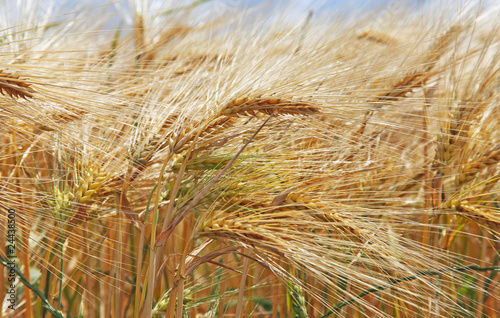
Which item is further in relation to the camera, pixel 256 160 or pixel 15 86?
pixel 256 160

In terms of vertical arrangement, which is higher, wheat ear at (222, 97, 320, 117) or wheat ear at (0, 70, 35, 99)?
wheat ear at (0, 70, 35, 99)

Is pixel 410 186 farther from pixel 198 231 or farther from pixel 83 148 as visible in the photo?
pixel 83 148

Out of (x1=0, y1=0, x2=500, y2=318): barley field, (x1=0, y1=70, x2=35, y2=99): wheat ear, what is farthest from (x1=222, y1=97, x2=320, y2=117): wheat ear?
(x1=0, y1=70, x2=35, y2=99): wheat ear

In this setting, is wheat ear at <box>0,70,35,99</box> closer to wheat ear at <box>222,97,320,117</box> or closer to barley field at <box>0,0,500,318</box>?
barley field at <box>0,0,500,318</box>

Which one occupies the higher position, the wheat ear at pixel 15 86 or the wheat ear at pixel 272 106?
the wheat ear at pixel 15 86

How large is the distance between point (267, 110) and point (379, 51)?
0.37 m

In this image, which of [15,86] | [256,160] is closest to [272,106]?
[256,160]

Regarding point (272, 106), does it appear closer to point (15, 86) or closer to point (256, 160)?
point (256, 160)

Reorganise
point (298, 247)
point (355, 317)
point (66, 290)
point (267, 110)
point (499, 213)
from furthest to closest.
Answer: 1. point (66, 290)
2. point (355, 317)
3. point (499, 213)
4. point (267, 110)
5. point (298, 247)

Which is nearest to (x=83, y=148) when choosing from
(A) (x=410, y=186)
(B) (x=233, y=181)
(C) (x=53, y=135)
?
(C) (x=53, y=135)

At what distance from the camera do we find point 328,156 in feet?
3.59

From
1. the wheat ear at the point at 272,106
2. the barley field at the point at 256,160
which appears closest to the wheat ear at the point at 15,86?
the barley field at the point at 256,160

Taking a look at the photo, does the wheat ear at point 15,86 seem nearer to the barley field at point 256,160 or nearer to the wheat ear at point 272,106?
the barley field at point 256,160

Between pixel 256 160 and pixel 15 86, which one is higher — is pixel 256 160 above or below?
below
